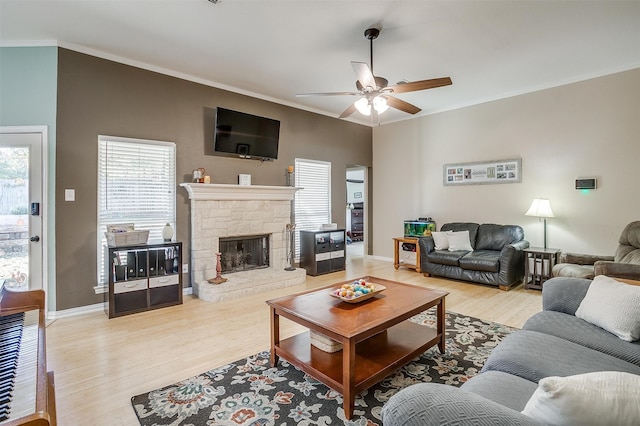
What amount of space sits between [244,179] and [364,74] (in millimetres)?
2704

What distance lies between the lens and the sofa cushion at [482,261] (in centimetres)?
454

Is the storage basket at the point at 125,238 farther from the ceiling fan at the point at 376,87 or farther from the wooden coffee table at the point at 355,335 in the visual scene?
the ceiling fan at the point at 376,87

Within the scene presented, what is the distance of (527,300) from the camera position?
4.09 m

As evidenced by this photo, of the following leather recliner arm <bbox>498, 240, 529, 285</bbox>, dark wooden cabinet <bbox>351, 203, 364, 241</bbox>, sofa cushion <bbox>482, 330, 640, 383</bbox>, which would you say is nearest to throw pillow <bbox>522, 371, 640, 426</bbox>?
sofa cushion <bbox>482, 330, 640, 383</bbox>

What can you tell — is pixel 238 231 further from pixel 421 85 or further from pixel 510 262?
pixel 510 262

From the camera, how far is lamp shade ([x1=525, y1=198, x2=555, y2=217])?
4.63 m

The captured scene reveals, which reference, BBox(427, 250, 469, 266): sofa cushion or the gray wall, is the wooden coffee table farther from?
the gray wall

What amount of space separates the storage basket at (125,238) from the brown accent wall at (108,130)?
324 millimetres

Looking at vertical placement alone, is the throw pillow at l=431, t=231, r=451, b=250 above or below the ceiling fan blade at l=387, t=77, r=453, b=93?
below

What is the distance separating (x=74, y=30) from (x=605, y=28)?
5387 mm

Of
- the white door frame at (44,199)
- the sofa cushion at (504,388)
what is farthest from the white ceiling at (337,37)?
the sofa cushion at (504,388)

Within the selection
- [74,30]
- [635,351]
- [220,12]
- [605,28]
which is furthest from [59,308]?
[605,28]

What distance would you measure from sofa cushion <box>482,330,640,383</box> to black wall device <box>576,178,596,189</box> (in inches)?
145

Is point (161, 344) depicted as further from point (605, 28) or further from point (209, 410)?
point (605, 28)
